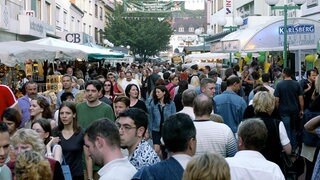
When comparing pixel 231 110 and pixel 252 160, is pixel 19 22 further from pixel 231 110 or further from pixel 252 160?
pixel 252 160

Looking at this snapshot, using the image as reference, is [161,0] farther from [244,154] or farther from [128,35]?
[244,154]

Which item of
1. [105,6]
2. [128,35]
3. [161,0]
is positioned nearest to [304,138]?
[161,0]

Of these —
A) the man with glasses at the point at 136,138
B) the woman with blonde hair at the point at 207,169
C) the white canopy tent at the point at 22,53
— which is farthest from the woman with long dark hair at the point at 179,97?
the woman with blonde hair at the point at 207,169

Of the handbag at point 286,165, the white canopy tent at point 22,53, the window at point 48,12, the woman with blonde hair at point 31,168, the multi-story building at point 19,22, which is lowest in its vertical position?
the handbag at point 286,165

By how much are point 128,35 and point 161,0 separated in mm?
18839

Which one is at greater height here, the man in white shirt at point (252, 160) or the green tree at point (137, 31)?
the green tree at point (137, 31)

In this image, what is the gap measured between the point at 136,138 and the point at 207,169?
1664 millimetres

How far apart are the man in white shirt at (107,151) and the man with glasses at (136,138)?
762 mm

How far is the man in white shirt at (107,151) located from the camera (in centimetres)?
390

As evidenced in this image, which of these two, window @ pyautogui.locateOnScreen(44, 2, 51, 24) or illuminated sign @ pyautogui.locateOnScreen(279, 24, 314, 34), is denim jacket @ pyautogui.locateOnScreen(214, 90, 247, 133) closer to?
illuminated sign @ pyautogui.locateOnScreen(279, 24, 314, 34)

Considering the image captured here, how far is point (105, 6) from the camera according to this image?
200ft

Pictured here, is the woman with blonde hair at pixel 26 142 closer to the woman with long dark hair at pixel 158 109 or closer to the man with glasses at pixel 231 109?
the man with glasses at pixel 231 109

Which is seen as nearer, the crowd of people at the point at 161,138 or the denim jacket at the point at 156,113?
the crowd of people at the point at 161,138

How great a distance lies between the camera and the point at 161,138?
6.13 metres
